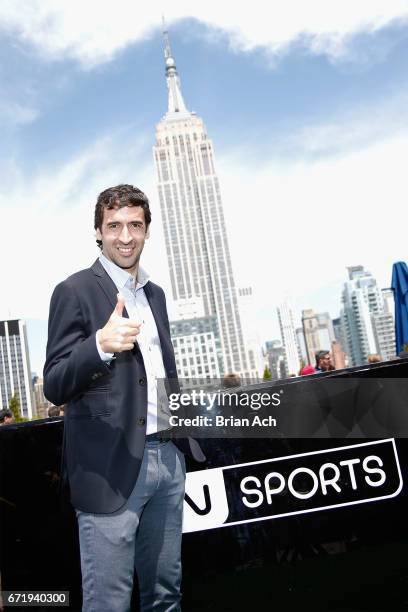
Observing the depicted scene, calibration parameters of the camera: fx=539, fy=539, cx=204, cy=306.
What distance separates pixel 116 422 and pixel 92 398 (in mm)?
121

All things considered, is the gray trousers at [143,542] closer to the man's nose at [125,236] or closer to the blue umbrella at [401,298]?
the man's nose at [125,236]

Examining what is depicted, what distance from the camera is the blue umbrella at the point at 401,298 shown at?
955cm

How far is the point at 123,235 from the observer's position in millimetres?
2094

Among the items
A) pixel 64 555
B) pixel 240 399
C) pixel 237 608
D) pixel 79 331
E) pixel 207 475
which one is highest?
pixel 79 331

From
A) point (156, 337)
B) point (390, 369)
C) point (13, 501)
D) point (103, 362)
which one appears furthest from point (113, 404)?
point (390, 369)

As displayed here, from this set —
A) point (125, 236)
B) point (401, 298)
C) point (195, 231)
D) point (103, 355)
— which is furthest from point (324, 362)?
point (195, 231)

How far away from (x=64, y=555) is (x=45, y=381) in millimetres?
1888

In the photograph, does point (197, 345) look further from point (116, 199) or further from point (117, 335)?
point (117, 335)

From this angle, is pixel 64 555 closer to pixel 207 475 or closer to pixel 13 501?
pixel 13 501

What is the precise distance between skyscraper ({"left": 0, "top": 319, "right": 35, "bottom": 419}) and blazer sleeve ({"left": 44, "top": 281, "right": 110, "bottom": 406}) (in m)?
173

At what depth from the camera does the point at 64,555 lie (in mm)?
3227

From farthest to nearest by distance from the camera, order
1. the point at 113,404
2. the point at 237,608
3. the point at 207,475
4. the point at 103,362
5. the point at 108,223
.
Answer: the point at 207,475
the point at 237,608
the point at 108,223
the point at 113,404
the point at 103,362

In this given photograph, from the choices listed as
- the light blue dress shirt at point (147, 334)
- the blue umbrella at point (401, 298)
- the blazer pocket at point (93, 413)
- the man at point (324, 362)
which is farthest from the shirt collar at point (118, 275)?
the blue umbrella at point (401, 298)

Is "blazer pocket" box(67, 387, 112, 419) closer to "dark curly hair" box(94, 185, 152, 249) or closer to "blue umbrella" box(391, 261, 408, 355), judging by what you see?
"dark curly hair" box(94, 185, 152, 249)
